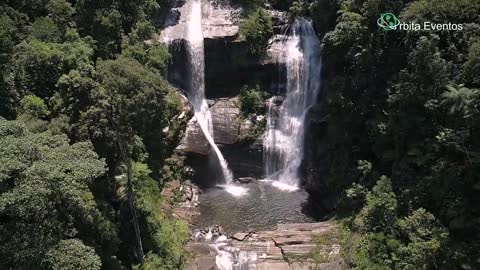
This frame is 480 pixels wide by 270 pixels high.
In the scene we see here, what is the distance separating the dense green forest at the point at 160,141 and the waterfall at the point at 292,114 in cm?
374

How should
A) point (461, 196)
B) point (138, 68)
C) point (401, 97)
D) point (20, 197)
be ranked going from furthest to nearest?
point (401, 97) < point (138, 68) < point (461, 196) < point (20, 197)

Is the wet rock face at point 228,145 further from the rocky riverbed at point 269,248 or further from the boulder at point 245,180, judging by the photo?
the rocky riverbed at point 269,248

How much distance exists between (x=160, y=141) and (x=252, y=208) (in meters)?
7.86

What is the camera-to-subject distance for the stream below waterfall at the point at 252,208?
2775cm

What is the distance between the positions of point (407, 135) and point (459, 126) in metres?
2.92

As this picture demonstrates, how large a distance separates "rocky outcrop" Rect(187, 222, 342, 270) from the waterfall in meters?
8.65

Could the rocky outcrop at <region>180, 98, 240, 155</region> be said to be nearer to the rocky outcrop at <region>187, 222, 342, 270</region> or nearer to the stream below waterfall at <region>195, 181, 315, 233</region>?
the stream below waterfall at <region>195, 181, 315, 233</region>

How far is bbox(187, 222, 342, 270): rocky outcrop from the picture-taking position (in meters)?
22.8

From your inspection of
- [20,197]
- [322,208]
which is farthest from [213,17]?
[20,197]

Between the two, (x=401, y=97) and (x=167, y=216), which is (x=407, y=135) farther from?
(x=167, y=216)

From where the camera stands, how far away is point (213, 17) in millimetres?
36906

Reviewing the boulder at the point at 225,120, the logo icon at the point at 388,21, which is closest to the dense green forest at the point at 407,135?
the logo icon at the point at 388,21

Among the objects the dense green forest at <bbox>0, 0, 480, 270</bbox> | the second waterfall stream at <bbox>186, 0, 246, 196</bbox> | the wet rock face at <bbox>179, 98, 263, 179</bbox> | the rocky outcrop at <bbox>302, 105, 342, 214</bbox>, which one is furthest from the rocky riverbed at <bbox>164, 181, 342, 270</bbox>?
the second waterfall stream at <bbox>186, 0, 246, 196</bbox>

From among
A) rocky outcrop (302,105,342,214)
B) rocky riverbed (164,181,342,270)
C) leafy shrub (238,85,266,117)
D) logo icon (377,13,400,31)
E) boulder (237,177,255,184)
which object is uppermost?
logo icon (377,13,400,31)
